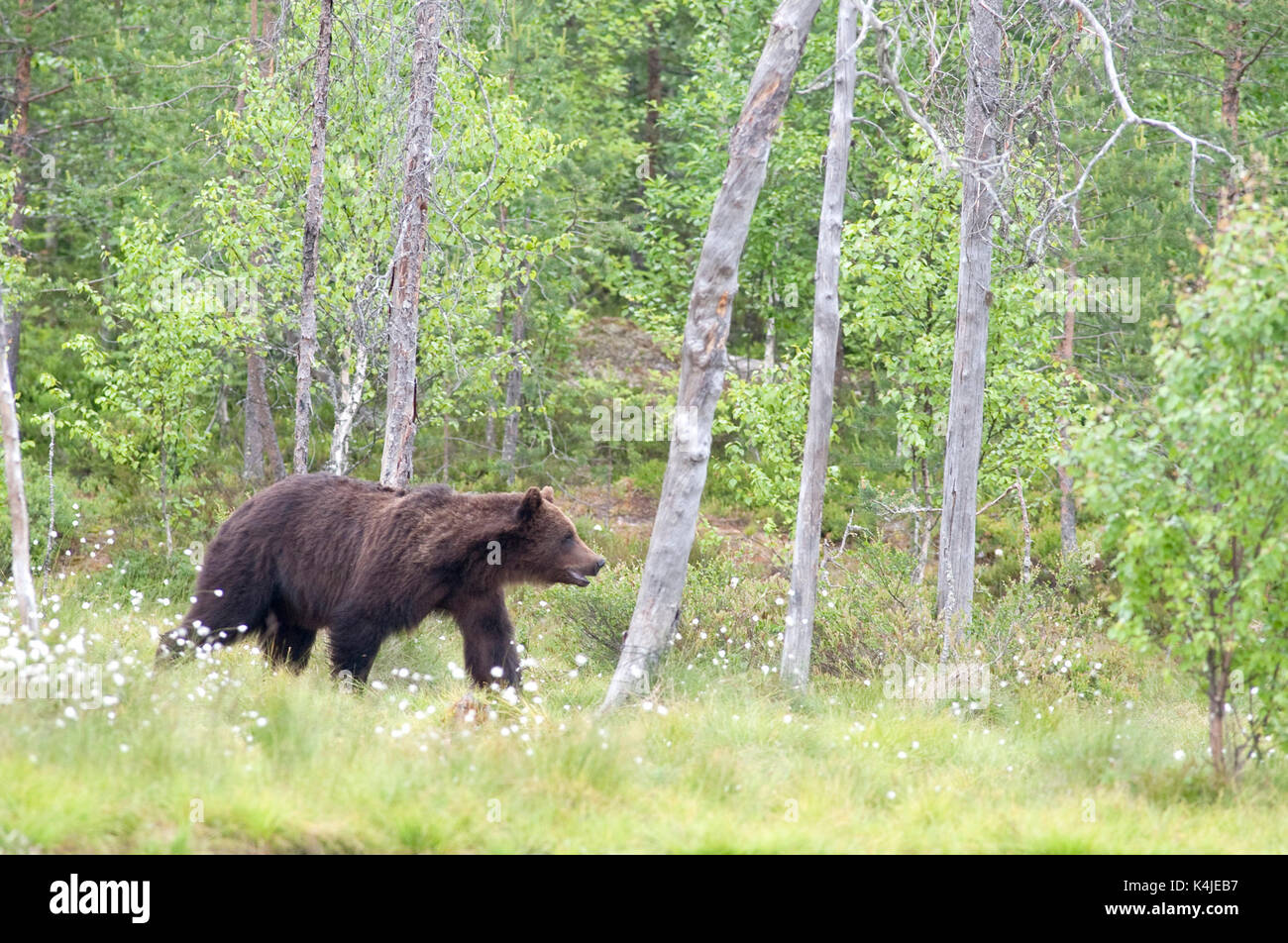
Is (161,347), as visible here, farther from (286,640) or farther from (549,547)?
(549,547)

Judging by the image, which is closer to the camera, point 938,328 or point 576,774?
point 576,774

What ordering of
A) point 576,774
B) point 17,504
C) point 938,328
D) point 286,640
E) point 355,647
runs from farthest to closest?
point 938,328
point 286,640
point 355,647
point 17,504
point 576,774

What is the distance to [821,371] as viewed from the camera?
10727 mm

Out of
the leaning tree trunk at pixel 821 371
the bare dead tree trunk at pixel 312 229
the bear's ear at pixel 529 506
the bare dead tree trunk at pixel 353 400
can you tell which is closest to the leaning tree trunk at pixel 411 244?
the bare dead tree trunk at pixel 312 229

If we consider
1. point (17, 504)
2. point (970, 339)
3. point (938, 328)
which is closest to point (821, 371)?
point (970, 339)

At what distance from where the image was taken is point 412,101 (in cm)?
1177

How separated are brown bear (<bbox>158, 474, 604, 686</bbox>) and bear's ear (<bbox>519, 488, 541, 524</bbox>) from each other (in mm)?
11

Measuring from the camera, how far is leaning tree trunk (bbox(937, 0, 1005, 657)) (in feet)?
39.2

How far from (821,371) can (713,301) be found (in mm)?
2178

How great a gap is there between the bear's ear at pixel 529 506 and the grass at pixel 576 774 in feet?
4.71

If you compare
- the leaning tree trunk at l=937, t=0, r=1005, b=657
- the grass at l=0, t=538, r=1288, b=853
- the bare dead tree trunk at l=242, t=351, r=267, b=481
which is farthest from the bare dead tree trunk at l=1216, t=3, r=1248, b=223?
the bare dead tree trunk at l=242, t=351, r=267, b=481

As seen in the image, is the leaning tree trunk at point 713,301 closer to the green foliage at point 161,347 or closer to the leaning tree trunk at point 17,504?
the leaning tree trunk at point 17,504
